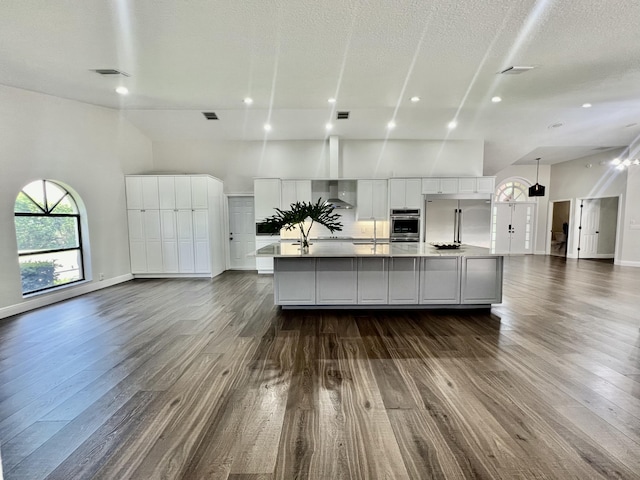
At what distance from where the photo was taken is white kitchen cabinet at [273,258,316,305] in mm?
3865

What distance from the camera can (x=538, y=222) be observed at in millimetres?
9516

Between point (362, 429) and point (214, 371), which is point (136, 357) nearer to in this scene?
point (214, 371)

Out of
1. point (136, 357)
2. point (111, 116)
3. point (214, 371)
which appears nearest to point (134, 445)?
point (214, 371)

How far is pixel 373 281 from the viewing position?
3861mm

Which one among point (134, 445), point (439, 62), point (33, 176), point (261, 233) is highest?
point (439, 62)

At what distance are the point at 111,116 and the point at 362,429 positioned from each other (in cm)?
686

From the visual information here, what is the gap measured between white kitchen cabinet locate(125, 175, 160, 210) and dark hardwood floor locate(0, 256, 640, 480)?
287 cm

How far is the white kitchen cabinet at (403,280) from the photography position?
384 cm

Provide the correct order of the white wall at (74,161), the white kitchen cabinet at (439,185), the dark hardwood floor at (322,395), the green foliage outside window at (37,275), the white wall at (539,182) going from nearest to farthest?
the dark hardwood floor at (322,395)
the white wall at (74,161)
the green foliage outside window at (37,275)
the white kitchen cabinet at (439,185)
the white wall at (539,182)

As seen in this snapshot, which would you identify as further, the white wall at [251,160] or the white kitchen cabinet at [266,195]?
the white wall at [251,160]

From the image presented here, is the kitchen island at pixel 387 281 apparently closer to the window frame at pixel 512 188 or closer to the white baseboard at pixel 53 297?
the white baseboard at pixel 53 297

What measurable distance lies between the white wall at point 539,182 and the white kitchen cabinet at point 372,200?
538 cm

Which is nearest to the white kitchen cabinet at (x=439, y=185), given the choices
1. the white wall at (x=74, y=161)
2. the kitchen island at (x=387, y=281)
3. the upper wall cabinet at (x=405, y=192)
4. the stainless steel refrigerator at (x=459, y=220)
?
the upper wall cabinet at (x=405, y=192)

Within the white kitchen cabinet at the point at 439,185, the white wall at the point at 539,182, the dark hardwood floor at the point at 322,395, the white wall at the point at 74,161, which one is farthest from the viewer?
the white wall at the point at 539,182
